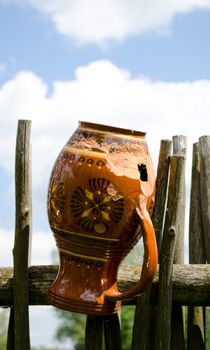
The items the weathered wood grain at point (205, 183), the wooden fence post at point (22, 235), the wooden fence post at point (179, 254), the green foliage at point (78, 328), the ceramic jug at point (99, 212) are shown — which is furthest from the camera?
the green foliage at point (78, 328)

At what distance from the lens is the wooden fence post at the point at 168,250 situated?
328 centimetres

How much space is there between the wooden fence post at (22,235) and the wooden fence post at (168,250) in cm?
59

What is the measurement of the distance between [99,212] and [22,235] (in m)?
0.57

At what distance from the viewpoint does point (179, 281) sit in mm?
3377

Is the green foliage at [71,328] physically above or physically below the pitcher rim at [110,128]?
below

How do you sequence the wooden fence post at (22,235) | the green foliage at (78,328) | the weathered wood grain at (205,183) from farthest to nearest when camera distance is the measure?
the green foliage at (78,328)
the weathered wood grain at (205,183)
the wooden fence post at (22,235)

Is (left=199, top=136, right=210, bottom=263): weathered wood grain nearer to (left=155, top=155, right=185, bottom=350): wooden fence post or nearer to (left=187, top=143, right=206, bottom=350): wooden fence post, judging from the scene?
(left=187, top=143, right=206, bottom=350): wooden fence post

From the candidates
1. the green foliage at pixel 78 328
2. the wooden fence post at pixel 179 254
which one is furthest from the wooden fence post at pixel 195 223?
the green foliage at pixel 78 328

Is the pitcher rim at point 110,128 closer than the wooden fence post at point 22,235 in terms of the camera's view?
Yes

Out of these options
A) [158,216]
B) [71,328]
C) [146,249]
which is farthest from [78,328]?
[146,249]

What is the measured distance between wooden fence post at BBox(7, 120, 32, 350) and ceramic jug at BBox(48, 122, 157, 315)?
32cm

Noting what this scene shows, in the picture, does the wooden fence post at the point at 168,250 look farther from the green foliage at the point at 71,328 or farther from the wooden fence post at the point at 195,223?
the green foliage at the point at 71,328

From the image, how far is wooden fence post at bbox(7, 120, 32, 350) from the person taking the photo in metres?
3.25

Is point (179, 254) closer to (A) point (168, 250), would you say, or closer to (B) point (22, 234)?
(A) point (168, 250)
